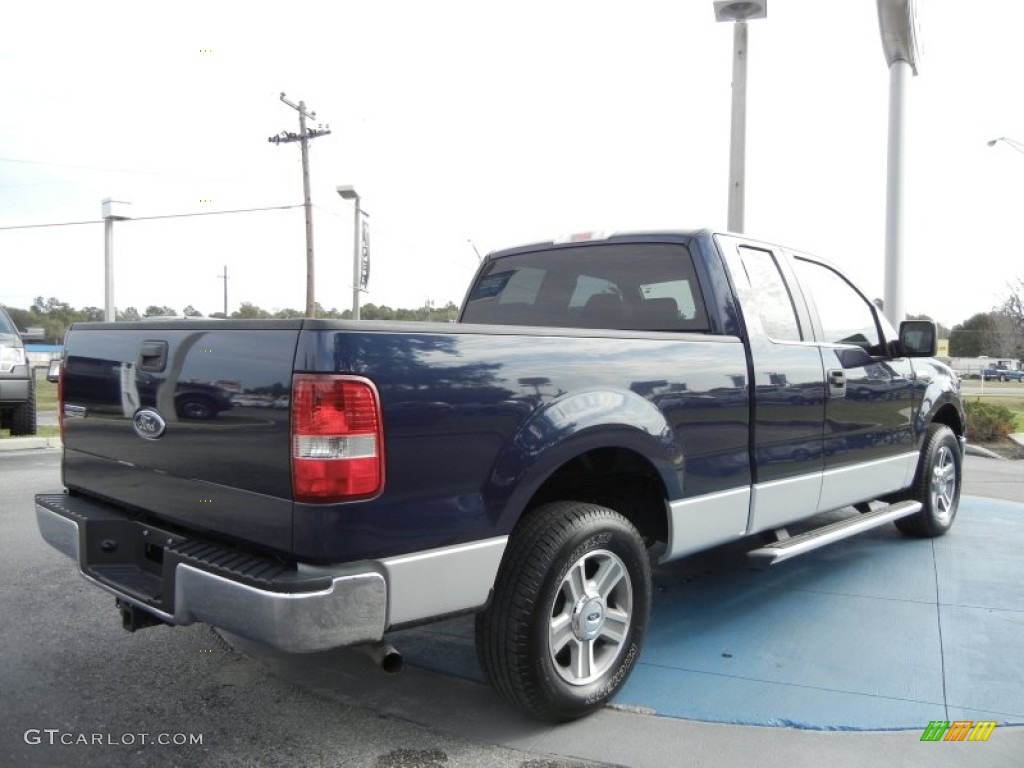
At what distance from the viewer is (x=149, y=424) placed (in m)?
2.83

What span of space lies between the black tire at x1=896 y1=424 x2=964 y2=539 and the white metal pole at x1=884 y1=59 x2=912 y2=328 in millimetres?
7262

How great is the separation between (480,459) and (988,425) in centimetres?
1279

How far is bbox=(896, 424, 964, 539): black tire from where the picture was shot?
18.0ft

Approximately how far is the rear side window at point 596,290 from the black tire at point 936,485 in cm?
266

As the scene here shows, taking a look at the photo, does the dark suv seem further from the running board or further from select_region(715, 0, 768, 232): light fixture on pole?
the running board

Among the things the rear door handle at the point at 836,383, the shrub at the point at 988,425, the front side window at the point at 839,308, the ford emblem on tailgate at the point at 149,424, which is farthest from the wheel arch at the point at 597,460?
the shrub at the point at 988,425

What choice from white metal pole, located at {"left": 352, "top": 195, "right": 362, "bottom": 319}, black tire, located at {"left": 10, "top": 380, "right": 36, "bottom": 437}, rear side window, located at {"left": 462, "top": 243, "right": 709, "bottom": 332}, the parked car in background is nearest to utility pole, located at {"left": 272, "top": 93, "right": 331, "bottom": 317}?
white metal pole, located at {"left": 352, "top": 195, "right": 362, "bottom": 319}

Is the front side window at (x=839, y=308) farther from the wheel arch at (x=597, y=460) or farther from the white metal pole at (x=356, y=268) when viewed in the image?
the white metal pole at (x=356, y=268)

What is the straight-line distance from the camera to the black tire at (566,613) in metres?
2.73

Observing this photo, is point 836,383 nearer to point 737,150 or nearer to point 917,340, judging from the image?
point 917,340

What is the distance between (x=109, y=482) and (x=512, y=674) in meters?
1.74

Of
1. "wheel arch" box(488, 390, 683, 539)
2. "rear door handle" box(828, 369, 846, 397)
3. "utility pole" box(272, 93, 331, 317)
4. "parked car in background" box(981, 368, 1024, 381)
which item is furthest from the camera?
"parked car in background" box(981, 368, 1024, 381)

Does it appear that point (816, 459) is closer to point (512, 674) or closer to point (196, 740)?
point (512, 674)

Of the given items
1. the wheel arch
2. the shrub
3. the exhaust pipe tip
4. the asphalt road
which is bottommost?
the asphalt road
